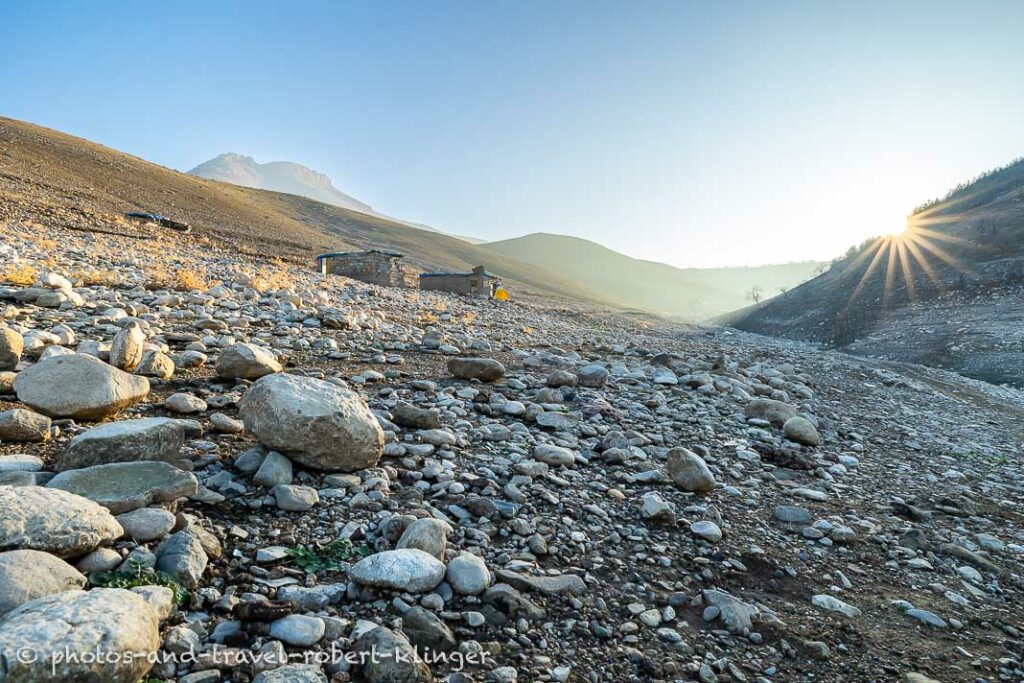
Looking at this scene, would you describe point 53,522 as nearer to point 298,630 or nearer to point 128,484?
point 128,484

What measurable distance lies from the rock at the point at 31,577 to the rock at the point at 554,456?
329cm

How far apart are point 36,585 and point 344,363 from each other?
5562 mm

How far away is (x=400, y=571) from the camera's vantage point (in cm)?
265

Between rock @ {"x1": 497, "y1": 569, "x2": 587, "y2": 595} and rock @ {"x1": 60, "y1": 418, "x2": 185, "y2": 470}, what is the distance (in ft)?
8.11

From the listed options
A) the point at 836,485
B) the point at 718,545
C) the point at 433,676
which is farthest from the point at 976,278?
the point at 433,676

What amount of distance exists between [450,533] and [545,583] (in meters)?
0.71

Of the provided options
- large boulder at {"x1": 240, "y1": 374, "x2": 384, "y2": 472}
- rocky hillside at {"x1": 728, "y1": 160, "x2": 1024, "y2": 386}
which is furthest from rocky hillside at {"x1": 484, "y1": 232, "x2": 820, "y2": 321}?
large boulder at {"x1": 240, "y1": 374, "x2": 384, "y2": 472}

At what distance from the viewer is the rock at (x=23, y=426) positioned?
337 centimetres

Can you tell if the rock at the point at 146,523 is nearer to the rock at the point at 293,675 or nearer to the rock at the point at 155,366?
the rock at the point at 293,675

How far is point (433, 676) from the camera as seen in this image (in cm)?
218

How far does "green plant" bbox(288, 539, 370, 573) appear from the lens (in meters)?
2.72

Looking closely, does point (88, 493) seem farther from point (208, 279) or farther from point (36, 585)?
point (208, 279)

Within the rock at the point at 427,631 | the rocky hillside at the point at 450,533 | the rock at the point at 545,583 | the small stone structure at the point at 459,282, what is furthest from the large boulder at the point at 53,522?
the small stone structure at the point at 459,282

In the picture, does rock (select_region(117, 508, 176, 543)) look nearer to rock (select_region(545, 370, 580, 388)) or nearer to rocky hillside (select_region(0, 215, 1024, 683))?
rocky hillside (select_region(0, 215, 1024, 683))
